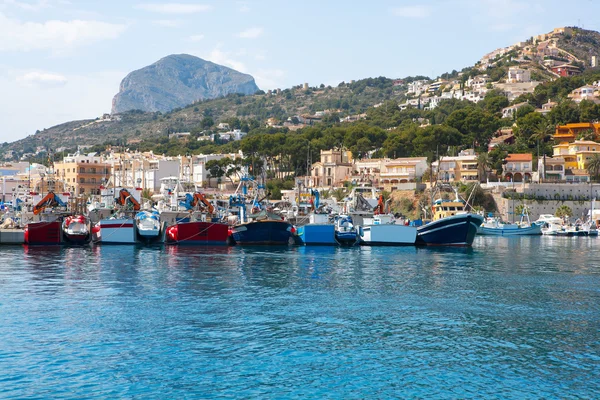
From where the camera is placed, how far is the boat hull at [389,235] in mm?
62522

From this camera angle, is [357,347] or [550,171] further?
[550,171]

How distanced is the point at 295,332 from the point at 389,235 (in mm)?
39184

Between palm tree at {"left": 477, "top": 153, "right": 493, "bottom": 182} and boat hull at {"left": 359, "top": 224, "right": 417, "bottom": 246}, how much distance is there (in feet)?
181

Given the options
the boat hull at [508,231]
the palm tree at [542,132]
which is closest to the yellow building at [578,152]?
the palm tree at [542,132]

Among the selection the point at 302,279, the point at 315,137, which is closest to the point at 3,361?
the point at 302,279

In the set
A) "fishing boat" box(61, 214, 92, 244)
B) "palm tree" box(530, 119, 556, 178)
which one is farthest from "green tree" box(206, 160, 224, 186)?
"fishing boat" box(61, 214, 92, 244)

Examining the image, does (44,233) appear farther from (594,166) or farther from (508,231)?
(594,166)

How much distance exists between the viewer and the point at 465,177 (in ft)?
382

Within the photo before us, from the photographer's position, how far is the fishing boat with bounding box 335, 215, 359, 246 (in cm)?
6203

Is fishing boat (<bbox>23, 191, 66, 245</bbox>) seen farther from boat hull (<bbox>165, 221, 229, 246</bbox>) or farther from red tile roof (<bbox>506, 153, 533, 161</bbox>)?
red tile roof (<bbox>506, 153, 533, 161</bbox>)

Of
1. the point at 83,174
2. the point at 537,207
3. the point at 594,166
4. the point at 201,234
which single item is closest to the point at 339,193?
the point at 537,207

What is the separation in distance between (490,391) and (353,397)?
362 cm

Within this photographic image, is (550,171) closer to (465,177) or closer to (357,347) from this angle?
(465,177)

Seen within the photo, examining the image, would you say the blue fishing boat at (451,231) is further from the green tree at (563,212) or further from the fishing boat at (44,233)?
the green tree at (563,212)
